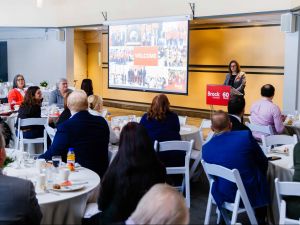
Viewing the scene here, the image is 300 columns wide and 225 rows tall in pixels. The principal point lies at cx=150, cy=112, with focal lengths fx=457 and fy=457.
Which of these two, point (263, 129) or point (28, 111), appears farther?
point (28, 111)

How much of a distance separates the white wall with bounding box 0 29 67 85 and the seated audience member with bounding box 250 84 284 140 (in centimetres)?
837

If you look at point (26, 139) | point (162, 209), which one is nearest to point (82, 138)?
point (162, 209)

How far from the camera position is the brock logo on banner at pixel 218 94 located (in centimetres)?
972

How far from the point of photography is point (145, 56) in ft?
38.3

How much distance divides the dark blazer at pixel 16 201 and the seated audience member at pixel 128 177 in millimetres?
514

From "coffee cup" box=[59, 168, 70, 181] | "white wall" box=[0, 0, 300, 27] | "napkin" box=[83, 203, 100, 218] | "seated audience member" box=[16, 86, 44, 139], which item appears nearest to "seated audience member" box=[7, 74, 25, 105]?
"seated audience member" box=[16, 86, 44, 139]

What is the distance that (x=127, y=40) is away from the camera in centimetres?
1194

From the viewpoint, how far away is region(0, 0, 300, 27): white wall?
9281mm

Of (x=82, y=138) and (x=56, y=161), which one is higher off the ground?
(x=82, y=138)

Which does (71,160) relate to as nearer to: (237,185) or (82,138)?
(82,138)

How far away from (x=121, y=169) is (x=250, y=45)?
9607 mm

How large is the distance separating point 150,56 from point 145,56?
19 centimetres

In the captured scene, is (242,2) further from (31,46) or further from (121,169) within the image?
(31,46)

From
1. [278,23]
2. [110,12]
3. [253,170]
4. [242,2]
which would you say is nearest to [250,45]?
[278,23]
